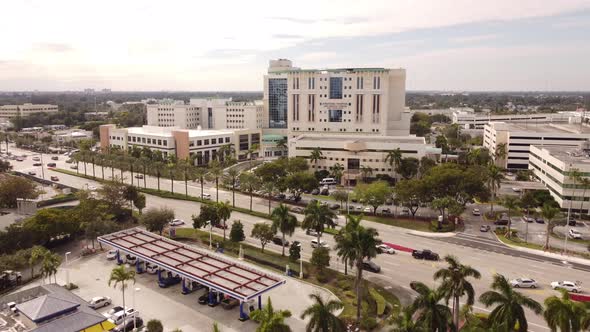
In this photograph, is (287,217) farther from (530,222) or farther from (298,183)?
(530,222)

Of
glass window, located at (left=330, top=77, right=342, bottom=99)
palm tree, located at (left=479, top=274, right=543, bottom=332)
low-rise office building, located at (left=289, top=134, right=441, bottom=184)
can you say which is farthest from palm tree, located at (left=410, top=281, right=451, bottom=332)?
glass window, located at (left=330, top=77, right=342, bottom=99)

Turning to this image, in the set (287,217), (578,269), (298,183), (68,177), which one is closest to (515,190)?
(578,269)

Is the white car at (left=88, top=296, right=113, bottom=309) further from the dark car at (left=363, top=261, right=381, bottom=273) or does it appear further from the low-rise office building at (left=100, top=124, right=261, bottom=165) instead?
the low-rise office building at (left=100, top=124, right=261, bottom=165)

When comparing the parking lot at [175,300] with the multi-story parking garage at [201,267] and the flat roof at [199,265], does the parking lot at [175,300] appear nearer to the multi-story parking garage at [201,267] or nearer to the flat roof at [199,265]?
the multi-story parking garage at [201,267]

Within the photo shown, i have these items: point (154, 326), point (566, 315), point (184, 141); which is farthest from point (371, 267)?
point (184, 141)

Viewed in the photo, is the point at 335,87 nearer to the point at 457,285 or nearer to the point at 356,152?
the point at 356,152

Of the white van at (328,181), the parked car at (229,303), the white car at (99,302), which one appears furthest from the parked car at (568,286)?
the white van at (328,181)
